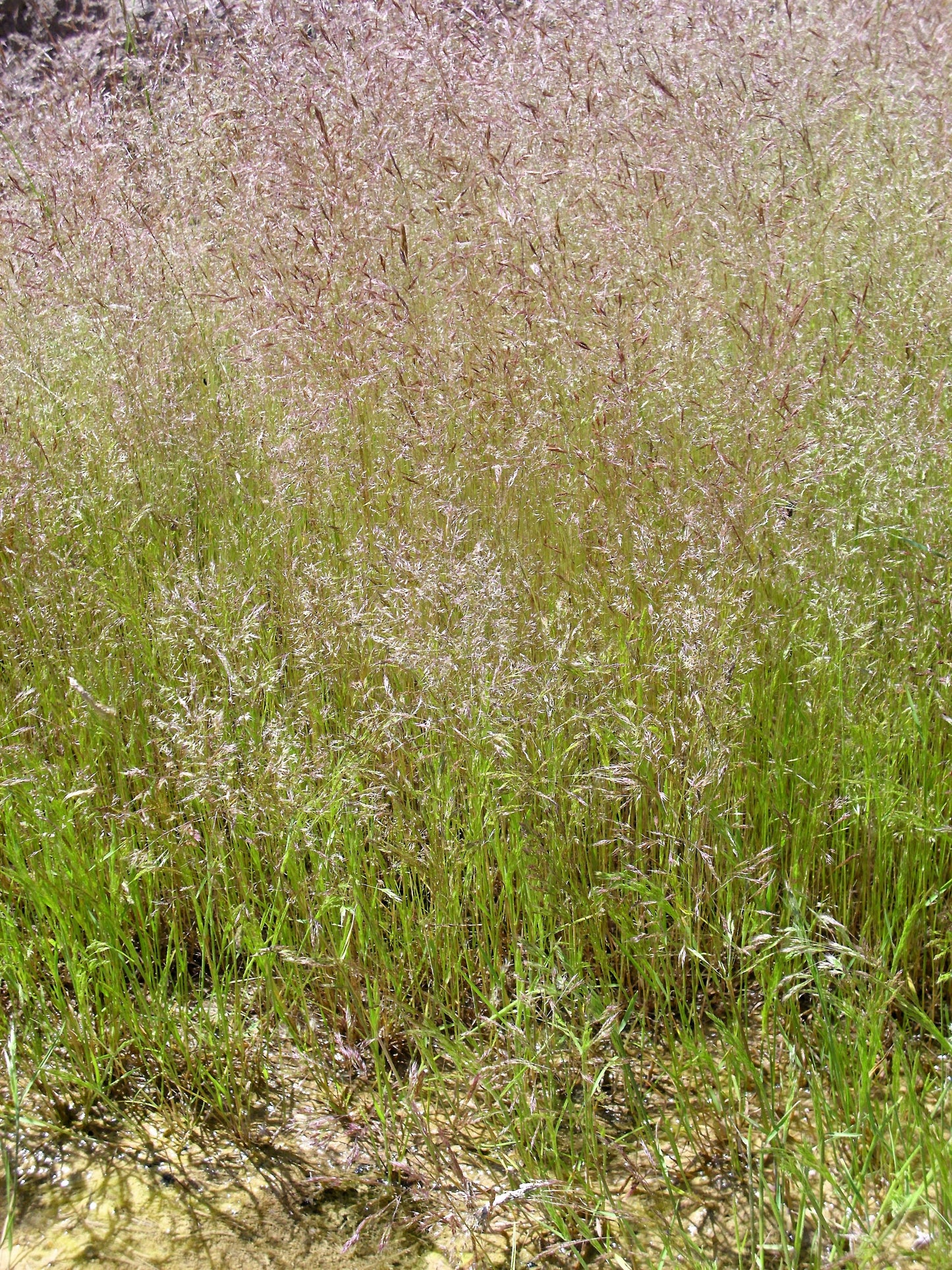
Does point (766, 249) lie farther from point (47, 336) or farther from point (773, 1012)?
point (47, 336)

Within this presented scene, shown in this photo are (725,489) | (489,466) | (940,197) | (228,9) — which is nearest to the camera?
(725,489)

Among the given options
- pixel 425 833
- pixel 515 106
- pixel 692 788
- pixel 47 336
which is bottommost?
pixel 425 833

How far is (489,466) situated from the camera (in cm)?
219

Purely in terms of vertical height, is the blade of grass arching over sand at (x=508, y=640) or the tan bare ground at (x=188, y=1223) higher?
the blade of grass arching over sand at (x=508, y=640)

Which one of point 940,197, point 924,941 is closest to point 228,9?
point 940,197

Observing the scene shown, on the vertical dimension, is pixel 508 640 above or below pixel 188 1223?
above

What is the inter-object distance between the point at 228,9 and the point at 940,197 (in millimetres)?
2905

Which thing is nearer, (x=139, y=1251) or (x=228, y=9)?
(x=139, y=1251)

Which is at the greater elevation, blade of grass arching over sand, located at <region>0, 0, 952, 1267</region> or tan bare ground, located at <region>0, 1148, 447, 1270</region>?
blade of grass arching over sand, located at <region>0, 0, 952, 1267</region>

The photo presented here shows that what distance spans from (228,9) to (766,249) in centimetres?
291

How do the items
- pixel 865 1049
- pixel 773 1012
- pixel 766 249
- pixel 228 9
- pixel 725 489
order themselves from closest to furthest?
pixel 865 1049
pixel 773 1012
pixel 725 489
pixel 766 249
pixel 228 9

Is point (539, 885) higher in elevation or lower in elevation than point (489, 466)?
lower

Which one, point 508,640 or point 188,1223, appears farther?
point 508,640

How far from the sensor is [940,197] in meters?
2.73
